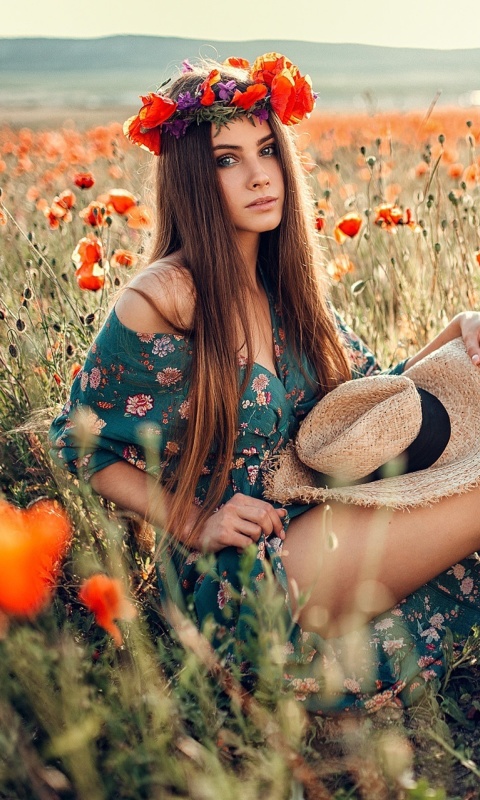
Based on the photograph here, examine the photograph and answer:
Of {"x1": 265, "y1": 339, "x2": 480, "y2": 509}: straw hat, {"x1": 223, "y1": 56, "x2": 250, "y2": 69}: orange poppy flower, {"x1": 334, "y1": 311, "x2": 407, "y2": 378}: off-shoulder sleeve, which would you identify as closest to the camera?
{"x1": 265, "y1": 339, "x2": 480, "y2": 509}: straw hat

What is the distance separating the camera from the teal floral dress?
1.74m

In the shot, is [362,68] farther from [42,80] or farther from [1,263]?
[1,263]

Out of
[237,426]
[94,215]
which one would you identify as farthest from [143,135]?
[237,426]

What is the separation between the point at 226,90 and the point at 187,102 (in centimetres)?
10

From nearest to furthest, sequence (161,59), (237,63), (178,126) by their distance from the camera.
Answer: (178,126)
(237,63)
(161,59)

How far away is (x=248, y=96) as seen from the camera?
196 cm

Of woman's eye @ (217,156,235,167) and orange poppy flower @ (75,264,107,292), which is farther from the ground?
woman's eye @ (217,156,235,167)

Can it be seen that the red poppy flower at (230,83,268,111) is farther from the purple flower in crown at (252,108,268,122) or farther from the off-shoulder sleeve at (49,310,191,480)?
the off-shoulder sleeve at (49,310,191,480)

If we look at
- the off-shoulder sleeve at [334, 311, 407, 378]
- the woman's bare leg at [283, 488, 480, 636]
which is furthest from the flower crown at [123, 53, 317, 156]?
the woman's bare leg at [283, 488, 480, 636]

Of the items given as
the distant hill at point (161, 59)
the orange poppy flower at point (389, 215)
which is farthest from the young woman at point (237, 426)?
the distant hill at point (161, 59)

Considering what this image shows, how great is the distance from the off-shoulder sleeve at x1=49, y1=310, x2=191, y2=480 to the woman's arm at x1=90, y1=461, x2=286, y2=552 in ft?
0.10

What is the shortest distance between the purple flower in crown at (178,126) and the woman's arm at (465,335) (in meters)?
0.82

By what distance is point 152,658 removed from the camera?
168 centimetres

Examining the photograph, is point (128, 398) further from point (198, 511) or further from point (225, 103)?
point (225, 103)
